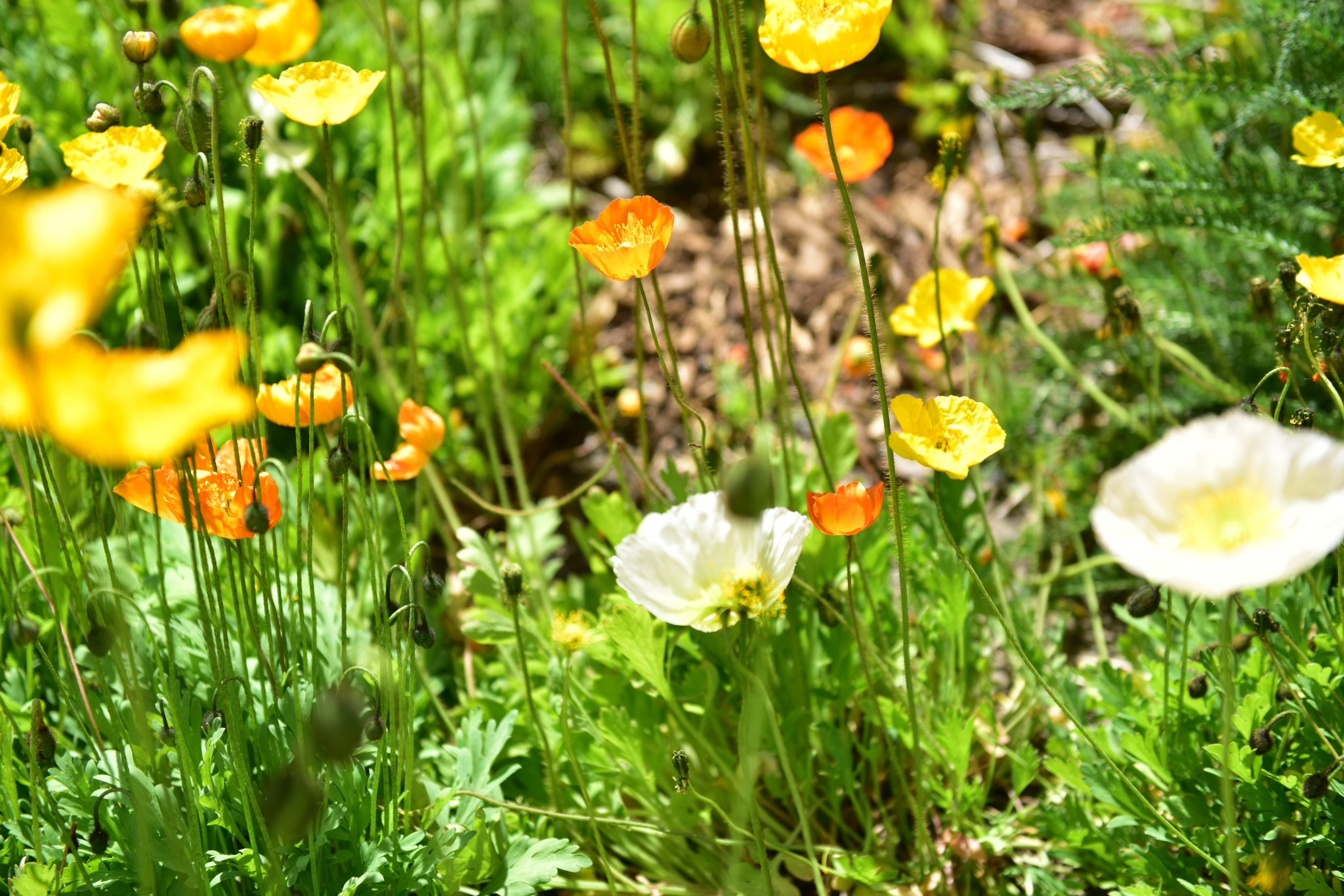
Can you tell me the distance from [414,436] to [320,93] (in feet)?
1.45

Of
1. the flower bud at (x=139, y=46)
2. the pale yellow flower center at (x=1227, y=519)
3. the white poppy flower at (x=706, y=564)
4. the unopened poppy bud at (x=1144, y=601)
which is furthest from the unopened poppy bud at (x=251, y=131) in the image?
the unopened poppy bud at (x=1144, y=601)

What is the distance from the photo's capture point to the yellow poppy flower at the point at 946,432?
3.29ft

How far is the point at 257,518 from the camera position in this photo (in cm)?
98

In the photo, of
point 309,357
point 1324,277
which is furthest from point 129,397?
point 1324,277

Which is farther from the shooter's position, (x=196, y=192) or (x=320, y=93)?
(x=320, y=93)

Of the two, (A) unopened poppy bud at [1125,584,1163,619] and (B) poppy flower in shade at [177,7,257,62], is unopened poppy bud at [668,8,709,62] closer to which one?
(B) poppy flower in shade at [177,7,257,62]

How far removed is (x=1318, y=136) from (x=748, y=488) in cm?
106

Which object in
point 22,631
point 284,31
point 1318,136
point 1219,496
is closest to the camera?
point 1219,496

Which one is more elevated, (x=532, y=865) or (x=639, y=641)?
(x=639, y=641)

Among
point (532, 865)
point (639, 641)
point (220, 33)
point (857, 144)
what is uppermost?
point (220, 33)

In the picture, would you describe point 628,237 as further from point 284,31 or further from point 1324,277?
point 1324,277

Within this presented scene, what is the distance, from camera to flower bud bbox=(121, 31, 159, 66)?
110 centimetres

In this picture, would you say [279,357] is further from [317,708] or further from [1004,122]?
[1004,122]

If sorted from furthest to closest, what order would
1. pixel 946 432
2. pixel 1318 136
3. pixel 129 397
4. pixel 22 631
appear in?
pixel 1318 136
pixel 946 432
pixel 22 631
pixel 129 397
